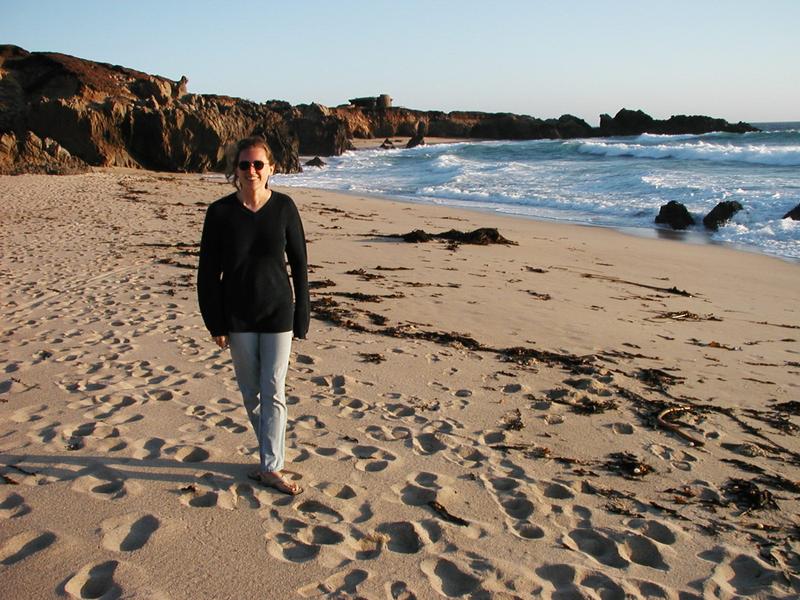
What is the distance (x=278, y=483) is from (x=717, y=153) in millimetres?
35994

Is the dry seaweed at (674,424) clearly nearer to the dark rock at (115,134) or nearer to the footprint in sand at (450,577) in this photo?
the footprint in sand at (450,577)

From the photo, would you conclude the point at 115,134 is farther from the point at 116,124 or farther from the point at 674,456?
the point at 674,456

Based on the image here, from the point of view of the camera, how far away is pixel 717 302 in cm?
812

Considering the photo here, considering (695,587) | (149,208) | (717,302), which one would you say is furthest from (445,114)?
(695,587)

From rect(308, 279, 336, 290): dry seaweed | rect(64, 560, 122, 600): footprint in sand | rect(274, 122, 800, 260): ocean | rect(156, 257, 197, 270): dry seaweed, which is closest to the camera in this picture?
rect(64, 560, 122, 600): footprint in sand

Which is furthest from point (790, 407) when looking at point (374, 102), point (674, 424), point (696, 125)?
point (374, 102)

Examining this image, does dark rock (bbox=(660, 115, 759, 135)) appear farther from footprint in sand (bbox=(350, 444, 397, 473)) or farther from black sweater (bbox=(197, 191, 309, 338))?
black sweater (bbox=(197, 191, 309, 338))

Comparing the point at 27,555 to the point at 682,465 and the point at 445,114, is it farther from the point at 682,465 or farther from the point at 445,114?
the point at 445,114

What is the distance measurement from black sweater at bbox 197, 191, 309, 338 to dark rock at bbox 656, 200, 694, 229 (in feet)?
46.6

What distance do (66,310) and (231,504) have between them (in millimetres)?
4230

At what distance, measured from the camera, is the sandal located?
3303mm

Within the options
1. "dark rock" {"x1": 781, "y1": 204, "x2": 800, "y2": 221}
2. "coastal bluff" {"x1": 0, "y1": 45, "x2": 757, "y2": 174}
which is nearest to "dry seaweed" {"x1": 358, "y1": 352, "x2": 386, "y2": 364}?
"dark rock" {"x1": 781, "y1": 204, "x2": 800, "y2": 221}

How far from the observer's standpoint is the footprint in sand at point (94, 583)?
8.30ft

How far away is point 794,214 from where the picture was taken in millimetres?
15133
